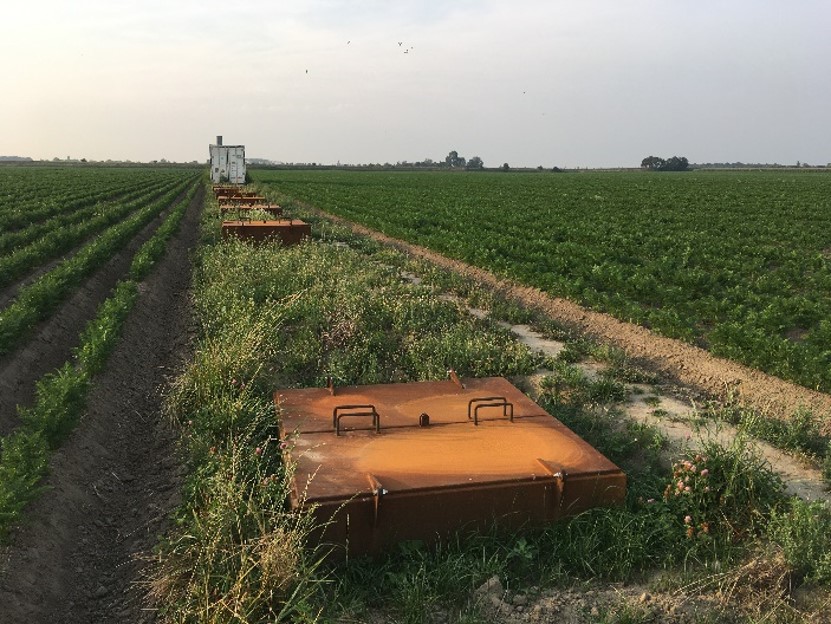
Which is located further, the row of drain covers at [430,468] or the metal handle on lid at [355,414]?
the metal handle on lid at [355,414]

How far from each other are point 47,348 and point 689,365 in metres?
8.65

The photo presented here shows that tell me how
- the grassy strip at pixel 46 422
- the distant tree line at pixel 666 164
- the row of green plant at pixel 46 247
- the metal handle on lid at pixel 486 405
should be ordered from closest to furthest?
the grassy strip at pixel 46 422, the metal handle on lid at pixel 486 405, the row of green plant at pixel 46 247, the distant tree line at pixel 666 164

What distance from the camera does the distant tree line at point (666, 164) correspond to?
152 metres

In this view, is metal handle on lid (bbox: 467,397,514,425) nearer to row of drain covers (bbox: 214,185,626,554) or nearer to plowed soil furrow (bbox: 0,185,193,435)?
row of drain covers (bbox: 214,185,626,554)

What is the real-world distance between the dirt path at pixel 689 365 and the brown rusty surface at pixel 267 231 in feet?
20.0

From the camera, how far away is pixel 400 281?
41.5ft

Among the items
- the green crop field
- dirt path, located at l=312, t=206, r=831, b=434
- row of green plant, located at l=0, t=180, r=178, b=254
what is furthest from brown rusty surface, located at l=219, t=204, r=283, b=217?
dirt path, located at l=312, t=206, r=831, b=434

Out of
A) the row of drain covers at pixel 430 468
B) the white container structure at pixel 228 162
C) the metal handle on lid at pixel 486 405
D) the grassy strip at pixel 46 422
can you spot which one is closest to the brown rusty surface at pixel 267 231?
the grassy strip at pixel 46 422

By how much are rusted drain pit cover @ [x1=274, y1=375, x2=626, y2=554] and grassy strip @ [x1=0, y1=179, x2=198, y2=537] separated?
176 centimetres

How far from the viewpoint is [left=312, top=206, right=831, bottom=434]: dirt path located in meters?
7.28

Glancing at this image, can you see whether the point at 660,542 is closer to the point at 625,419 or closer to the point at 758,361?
the point at 625,419

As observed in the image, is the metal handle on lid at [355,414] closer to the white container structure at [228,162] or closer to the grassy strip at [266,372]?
the grassy strip at [266,372]

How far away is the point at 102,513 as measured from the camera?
5.12 meters

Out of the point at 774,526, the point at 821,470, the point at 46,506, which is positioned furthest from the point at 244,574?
the point at 821,470
